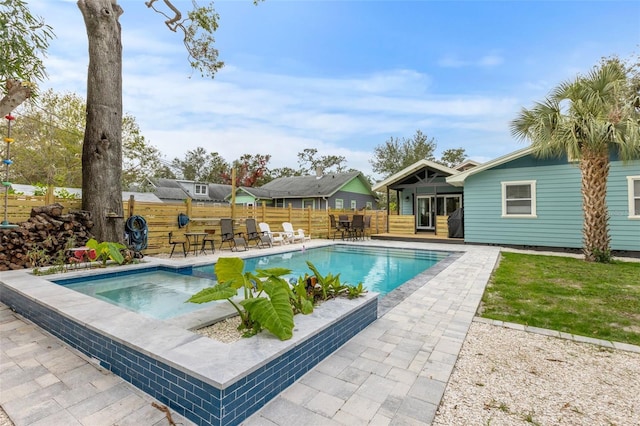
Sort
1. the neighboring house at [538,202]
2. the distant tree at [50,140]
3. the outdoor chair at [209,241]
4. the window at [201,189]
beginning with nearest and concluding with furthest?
the neighboring house at [538,202] < the outdoor chair at [209,241] < the distant tree at [50,140] < the window at [201,189]

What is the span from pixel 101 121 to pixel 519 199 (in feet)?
41.8

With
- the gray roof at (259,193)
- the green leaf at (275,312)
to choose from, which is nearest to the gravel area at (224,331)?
the green leaf at (275,312)

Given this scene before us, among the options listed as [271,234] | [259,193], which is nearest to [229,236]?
[271,234]

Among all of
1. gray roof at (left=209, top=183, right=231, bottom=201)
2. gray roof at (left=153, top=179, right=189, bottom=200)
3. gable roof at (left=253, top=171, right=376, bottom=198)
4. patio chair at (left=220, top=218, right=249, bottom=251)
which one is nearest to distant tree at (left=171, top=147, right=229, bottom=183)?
gray roof at (left=209, top=183, right=231, bottom=201)

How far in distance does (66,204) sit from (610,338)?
9.50 m

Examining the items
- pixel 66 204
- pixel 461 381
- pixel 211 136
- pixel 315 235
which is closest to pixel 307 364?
pixel 461 381

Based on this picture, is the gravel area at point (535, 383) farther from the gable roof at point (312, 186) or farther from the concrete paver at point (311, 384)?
the gable roof at point (312, 186)

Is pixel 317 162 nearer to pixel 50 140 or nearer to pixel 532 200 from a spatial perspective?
pixel 50 140

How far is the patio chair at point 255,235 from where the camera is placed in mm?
10867

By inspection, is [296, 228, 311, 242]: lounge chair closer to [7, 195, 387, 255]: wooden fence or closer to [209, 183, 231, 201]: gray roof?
[7, 195, 387, 255]: wooden fence

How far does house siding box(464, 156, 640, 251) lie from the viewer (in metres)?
9.18

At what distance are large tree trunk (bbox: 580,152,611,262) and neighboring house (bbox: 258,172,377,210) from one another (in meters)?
A: 15.2

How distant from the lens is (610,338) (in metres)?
3.16

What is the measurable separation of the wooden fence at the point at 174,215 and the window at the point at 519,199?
792 cm
